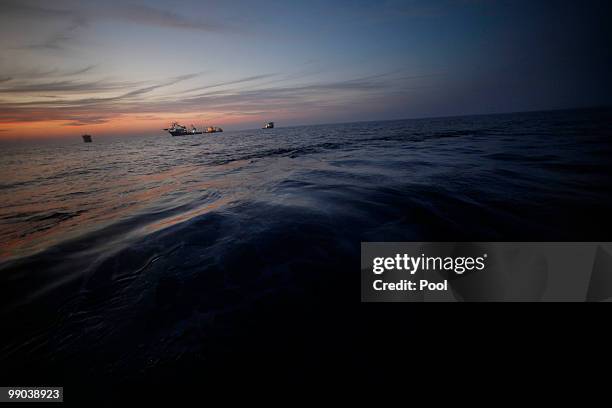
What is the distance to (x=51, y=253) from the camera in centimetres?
550

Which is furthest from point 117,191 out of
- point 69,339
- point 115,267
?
point 69,339

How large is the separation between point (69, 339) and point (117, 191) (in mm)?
11398

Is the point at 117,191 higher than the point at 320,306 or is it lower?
higher

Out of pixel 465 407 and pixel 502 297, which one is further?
pixel 502 297

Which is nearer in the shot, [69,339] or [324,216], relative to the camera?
[69,339]

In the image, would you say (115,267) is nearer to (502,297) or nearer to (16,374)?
(16,374)

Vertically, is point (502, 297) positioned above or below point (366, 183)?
below

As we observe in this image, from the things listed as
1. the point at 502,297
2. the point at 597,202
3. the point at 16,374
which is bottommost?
the point at 16,374

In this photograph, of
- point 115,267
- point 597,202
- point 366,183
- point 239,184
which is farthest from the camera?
point 239,184

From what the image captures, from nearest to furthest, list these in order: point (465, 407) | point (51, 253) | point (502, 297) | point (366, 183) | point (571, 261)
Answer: point (465, 407)
point (502, 297)
point (571, 261)
point (51, 253)
point (366, 183)

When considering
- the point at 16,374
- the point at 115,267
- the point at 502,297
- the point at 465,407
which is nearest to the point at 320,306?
the point at 465,407

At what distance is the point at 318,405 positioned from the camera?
216cm

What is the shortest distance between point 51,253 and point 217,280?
4.60 metres

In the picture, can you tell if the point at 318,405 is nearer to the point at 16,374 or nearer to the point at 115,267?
the point at 16,374
